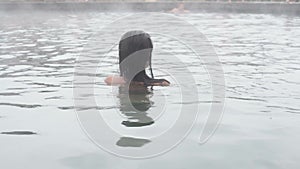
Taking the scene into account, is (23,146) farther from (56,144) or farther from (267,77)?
(267,77)

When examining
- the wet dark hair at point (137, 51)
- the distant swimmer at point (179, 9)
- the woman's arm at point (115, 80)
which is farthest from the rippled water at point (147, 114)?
the distant swimmer at point (179, 9)

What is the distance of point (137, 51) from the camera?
5.32m

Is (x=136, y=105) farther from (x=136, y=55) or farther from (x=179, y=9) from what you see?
(x=179, y=9)

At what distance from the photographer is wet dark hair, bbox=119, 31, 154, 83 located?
5309 mm

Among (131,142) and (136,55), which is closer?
(131,142)

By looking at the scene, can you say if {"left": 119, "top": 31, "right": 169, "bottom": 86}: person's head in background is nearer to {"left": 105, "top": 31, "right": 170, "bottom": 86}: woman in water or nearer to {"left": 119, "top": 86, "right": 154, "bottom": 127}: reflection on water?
{"left": 105, "top": 31, "right": 170, "bottom": 86}: woman in water

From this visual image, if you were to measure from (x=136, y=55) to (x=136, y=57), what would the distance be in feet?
0.09

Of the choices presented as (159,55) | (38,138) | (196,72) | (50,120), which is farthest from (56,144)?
(159,55)

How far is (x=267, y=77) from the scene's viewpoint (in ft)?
21.2

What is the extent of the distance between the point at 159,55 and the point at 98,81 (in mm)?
2384

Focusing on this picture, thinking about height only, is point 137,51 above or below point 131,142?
above

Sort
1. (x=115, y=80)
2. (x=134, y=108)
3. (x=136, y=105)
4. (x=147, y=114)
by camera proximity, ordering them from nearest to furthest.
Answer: (x=147, y=114), (x=134, y=108), (x=136, y=105), (x=115, y=80)

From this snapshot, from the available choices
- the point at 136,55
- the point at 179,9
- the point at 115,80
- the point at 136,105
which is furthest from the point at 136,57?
the point at 179,9

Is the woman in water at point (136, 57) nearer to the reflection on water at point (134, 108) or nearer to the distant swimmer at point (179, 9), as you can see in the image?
the reflection on water at point (134, 108)
